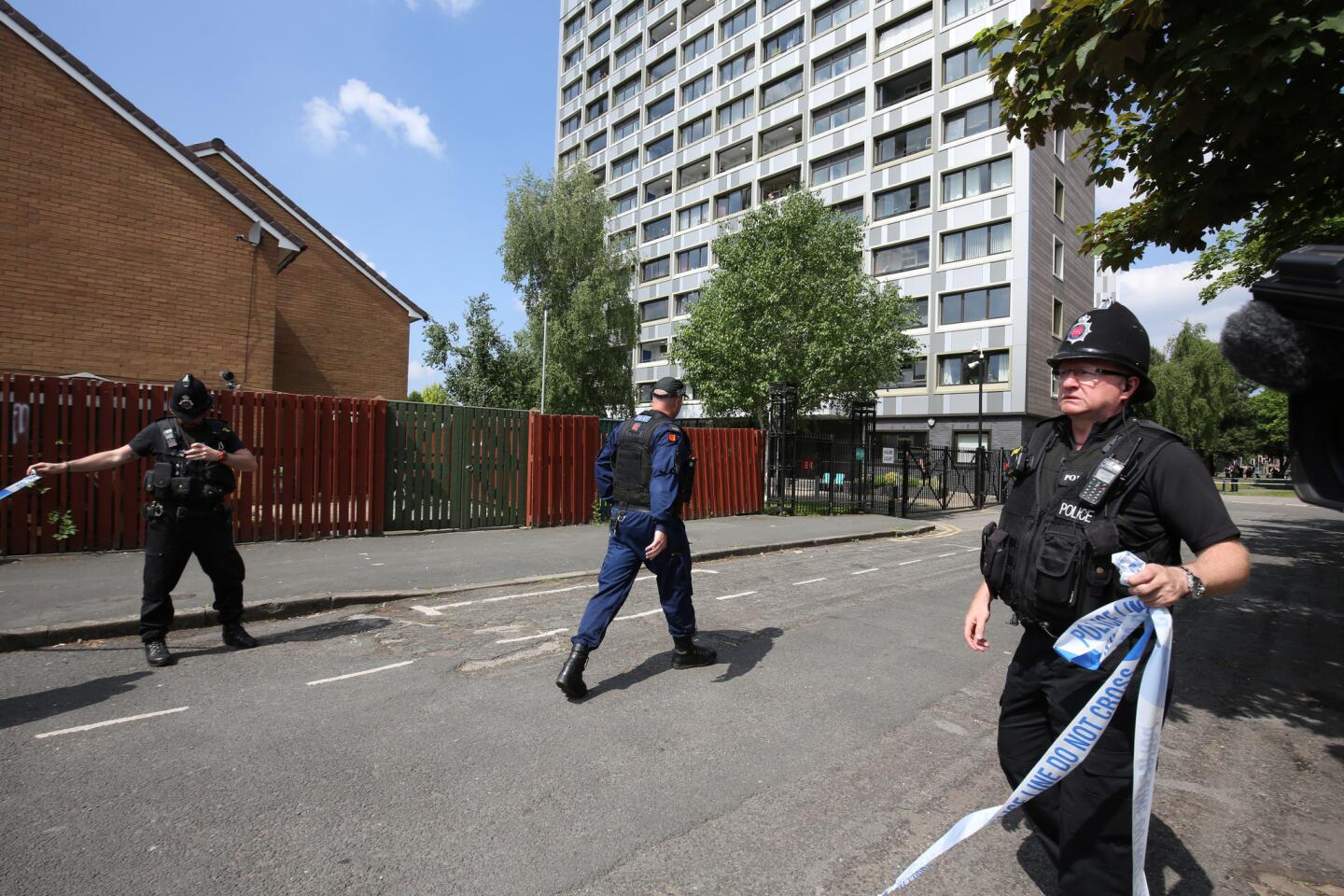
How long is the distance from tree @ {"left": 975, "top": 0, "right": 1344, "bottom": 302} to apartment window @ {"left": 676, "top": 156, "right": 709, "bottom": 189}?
39.3 metres

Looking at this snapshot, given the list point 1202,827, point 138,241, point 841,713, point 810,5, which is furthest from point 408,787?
point 810,5

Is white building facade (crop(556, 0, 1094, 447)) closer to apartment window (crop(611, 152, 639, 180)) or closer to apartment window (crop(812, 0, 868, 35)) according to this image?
apartment window (crop(812, 0, 868, 35))

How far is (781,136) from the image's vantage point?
3881cm

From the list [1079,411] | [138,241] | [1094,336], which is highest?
[138,241]

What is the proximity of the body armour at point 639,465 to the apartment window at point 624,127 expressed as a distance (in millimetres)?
48882

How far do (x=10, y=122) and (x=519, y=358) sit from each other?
788 inches

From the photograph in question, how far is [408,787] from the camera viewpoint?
2.88m

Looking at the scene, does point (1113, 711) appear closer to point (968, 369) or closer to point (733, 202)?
point (968, 369)

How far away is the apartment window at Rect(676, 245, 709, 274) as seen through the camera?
42.4 meters

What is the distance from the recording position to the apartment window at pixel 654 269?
4547 cm

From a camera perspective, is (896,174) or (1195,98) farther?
(896,174)

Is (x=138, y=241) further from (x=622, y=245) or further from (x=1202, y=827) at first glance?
(x=622, y=245)

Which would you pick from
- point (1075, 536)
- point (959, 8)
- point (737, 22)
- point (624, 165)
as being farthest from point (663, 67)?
point (1075, 536)

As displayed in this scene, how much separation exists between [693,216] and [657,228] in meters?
3.53
